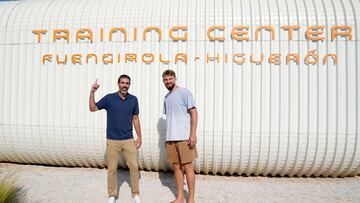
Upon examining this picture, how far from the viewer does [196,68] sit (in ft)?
15.3

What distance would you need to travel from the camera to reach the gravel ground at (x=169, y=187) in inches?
157

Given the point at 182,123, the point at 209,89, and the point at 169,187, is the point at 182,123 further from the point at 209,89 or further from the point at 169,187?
the point at 169,187

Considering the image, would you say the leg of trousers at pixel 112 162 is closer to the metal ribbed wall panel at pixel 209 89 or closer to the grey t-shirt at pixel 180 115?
the grey t-shirt at pixel 180 115

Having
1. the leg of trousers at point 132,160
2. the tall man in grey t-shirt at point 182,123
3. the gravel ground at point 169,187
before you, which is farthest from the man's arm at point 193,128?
the gravel ground at point 169,187

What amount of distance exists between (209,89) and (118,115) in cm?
183

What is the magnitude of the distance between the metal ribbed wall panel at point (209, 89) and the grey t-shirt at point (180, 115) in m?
1.12

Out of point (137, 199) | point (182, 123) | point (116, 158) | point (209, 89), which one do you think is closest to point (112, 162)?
point (116, 158)

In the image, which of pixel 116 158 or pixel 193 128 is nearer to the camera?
pixel 193 128

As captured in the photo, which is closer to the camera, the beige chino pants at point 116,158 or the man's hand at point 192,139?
the man's hand at point 192,139

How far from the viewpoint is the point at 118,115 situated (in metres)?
3.66

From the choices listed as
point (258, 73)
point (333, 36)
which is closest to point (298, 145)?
point (258, 73)

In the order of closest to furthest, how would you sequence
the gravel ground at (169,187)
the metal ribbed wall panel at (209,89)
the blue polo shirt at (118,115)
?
the blue polo shirt at (118,115) < the gravel ground at (169,187) < the metal ribbed wall panel at (209,89)

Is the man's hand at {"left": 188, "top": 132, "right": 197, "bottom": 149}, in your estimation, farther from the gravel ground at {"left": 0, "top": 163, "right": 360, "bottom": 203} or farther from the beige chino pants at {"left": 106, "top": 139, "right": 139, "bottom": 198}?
the gravel ground at {"left": 0, "top": 163, "right": 360, "bottom": 203}

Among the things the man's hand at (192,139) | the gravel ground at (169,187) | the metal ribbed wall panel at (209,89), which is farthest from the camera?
the metal ribbed wall panel at (209,89)
